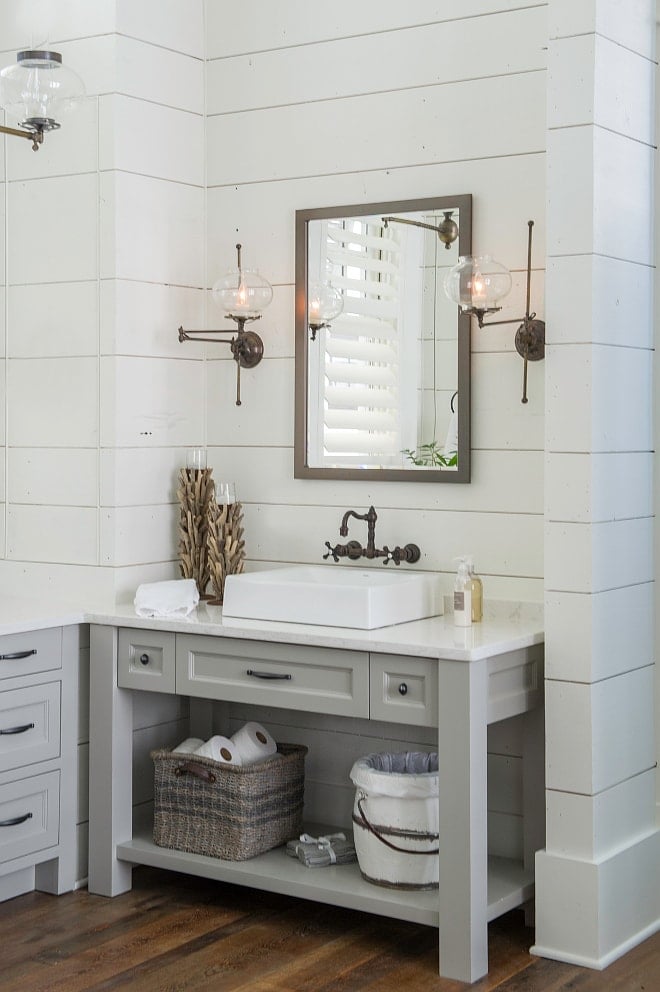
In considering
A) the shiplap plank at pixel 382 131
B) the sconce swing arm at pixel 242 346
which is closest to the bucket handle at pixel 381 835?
the sconce swing arm at pixel 242 346

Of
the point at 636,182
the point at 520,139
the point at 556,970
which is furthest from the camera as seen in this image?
the point at 520,139

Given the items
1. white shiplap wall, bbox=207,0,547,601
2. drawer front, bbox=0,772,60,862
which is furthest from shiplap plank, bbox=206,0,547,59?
drawer front, bbox=0,772,60,862

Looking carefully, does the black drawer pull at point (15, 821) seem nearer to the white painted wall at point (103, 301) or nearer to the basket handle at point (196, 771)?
the basket handle at point (196, 771)

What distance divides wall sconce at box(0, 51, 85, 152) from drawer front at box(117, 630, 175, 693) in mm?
1492

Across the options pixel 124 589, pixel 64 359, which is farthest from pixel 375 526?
pixel 64 359

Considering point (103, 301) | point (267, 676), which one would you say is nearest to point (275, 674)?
point (267, 676)

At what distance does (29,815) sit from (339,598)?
110cm

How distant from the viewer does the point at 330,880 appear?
11.3 feet

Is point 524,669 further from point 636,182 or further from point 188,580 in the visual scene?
point 636,182

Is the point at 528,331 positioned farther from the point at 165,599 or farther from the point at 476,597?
the point at 165,599

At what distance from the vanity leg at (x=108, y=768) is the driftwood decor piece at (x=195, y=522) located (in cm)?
43

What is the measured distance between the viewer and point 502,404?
3.67m

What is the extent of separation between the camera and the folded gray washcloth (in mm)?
3561

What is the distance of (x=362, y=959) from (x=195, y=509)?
58.3 inches
